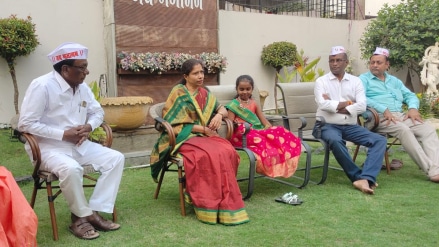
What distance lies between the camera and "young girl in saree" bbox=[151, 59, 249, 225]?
3.44 m

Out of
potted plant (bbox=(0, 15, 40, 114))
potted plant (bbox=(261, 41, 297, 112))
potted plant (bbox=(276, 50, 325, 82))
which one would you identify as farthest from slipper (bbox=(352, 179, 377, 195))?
potted plant (bbox=(261, 41, 297, 112))

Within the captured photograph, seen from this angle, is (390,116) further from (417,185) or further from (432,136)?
(417,185)

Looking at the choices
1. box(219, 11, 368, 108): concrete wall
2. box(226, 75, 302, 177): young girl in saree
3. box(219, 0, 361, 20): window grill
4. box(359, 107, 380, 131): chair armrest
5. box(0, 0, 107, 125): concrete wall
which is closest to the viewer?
box(226, 75, 302, 177): young girl in saree

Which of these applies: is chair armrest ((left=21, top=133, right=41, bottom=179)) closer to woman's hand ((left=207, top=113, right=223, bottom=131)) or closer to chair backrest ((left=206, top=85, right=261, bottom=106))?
woman's hand ((left=207, top=113, right=223, bottom=131))

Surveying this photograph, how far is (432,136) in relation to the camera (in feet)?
15.8

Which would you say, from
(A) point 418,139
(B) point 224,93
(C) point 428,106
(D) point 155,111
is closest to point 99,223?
(D) point 155,111

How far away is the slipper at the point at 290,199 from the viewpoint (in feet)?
12.8

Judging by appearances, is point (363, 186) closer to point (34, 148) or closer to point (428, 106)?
point (34, 148)

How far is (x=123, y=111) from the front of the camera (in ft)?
18.6

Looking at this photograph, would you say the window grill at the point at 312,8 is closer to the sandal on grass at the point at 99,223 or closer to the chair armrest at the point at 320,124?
the chair armrest at the point at 320,124

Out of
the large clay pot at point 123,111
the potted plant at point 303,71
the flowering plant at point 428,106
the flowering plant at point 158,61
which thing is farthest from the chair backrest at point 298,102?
the flowering plant at point 428,106

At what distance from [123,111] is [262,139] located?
2.21 meters

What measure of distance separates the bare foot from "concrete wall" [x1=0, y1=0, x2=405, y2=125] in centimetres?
427

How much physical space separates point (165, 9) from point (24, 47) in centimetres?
240
